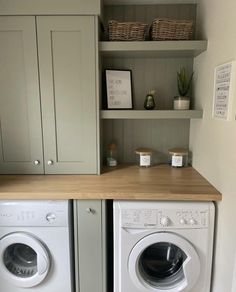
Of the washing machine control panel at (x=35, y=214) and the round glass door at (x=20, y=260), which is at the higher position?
the washing machine control panel at (x=35, y=214)

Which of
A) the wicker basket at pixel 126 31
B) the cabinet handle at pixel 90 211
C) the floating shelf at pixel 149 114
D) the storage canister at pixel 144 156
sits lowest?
the cabinet handle at pixel 90 211

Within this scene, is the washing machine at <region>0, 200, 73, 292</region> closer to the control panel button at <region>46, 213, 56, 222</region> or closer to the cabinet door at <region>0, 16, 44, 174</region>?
the control panel button at <region>46, 213, 56, 222</region>

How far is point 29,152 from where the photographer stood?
178cm

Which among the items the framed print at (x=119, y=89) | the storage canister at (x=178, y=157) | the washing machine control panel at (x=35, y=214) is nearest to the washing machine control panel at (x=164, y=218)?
the washing machine control panel at (x=35, y=214)

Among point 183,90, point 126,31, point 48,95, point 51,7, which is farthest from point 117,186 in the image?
point 51,7

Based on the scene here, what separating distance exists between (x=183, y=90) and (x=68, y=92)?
91 cm

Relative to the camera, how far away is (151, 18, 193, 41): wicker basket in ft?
5.42

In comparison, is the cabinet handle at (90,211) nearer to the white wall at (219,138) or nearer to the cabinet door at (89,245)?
the cabinet door at (89,245)

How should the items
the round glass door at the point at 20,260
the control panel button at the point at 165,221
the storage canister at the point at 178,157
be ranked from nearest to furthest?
the control panel button at the point at 165,221 < the round glass door at the point at 20,260 < the storage canister at the point at 178,157

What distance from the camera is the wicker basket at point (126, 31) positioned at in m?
1.66

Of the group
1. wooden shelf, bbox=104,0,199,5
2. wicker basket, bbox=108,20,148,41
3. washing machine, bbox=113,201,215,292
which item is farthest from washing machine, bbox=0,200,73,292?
wooden shelf, bbox=104,0,199,5

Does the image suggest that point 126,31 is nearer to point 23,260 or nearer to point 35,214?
point 35,214

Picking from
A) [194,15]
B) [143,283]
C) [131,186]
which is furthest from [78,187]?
[194,15]

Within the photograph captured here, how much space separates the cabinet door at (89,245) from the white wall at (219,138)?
2.37 ft
